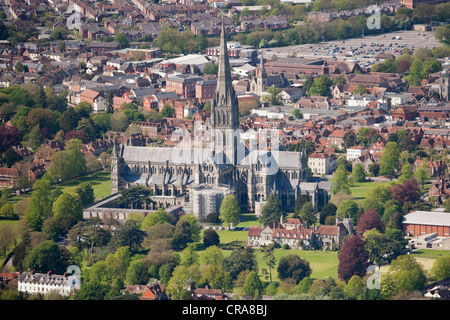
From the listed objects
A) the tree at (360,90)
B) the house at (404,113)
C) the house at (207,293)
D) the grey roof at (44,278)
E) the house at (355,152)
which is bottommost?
the house at (207,293)

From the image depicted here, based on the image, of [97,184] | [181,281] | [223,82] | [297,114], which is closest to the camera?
[181,281]

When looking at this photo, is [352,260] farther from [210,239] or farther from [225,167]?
[225,167]

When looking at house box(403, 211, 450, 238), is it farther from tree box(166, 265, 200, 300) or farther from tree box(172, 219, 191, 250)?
tree box(166, 265, 200, 300)

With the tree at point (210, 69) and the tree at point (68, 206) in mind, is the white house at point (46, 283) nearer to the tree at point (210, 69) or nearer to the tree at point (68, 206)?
the tree at point (68, 206)

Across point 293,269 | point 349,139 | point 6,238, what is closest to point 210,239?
point 293,269

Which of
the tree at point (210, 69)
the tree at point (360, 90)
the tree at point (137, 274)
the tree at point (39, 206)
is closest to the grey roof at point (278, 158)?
the tree at point (39, 206)
